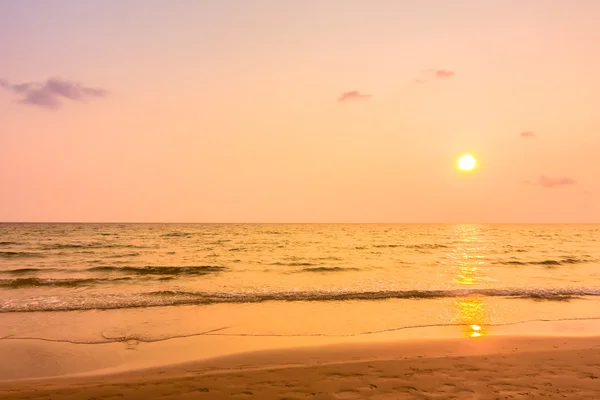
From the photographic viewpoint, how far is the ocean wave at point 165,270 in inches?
1220

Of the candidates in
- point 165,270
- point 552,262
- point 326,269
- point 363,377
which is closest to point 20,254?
point 165,270

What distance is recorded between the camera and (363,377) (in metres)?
9.20

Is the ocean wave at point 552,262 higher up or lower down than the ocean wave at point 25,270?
higher up

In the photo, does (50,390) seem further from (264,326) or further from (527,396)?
(527,396)

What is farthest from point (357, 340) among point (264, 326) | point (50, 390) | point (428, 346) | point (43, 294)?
point (43, 294)

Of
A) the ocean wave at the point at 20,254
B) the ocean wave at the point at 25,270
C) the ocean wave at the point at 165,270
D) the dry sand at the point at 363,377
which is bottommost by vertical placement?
the dry sand at the point at 363,377

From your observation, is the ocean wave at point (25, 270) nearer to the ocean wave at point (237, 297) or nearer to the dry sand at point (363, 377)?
the ocean wave at point (237, 297)

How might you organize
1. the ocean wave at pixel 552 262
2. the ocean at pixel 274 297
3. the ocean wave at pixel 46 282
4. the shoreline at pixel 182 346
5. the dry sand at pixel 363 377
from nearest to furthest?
1. the dry sand at pixel 363 377
2. the shoreline at pixel 182 346
3. the ocean at pixel 274 297
4. the ocean wave at pixel 46 282
5. the ocean wave at pixel 552 262

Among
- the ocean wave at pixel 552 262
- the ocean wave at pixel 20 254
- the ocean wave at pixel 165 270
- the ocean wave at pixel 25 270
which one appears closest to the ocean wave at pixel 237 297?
the ocean wave at pixel 165 270

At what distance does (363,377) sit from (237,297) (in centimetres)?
1207

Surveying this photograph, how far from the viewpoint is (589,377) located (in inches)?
361

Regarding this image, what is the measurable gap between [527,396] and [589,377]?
225 cm

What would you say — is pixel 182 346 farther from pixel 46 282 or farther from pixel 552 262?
pixel 552 262

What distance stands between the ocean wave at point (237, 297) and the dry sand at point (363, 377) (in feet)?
25.9
